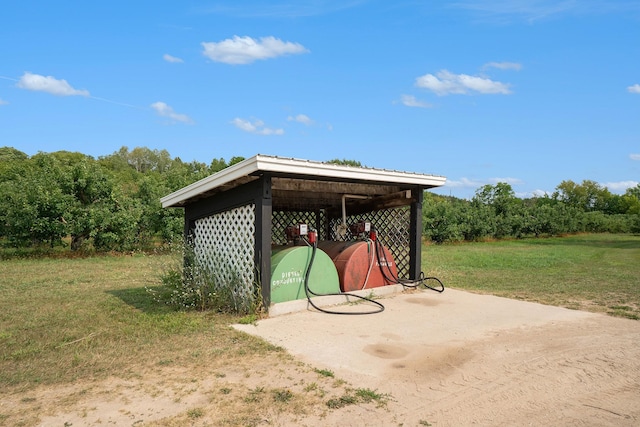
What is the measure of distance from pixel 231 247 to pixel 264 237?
107cm

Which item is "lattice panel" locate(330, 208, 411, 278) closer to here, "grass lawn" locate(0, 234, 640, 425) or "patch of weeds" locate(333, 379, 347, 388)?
"grass lawn" locate(0, 234, 640, 425)

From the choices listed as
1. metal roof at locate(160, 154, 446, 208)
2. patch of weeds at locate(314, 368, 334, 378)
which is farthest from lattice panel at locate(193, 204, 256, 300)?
patch of weeds at locate(314, 368, 334, 378)

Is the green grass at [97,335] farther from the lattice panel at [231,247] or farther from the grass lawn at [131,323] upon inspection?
the lattice panel at [231,247]

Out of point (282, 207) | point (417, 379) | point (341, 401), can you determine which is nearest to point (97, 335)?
point (341, 401)

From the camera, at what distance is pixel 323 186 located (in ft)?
24.4

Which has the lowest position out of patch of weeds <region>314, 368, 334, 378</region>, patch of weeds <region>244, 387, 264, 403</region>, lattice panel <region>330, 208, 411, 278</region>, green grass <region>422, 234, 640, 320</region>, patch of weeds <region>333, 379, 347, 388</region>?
patch of weeds <region>244, 387, 264, 403</region>

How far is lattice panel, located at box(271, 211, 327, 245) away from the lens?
9.80m

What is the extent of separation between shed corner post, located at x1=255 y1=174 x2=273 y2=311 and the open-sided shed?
0.01 meters

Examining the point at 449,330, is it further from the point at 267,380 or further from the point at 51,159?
the point at 51,159

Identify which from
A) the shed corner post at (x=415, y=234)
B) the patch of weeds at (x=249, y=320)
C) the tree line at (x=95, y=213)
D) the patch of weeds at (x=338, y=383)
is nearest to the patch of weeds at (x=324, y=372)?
the patch of weeds at (x=338, y=383)

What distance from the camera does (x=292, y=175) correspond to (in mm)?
6199

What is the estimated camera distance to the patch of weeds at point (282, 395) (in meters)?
3.26

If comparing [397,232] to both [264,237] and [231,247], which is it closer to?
[231,247]

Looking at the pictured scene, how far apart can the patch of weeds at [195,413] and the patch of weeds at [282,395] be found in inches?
21.1
